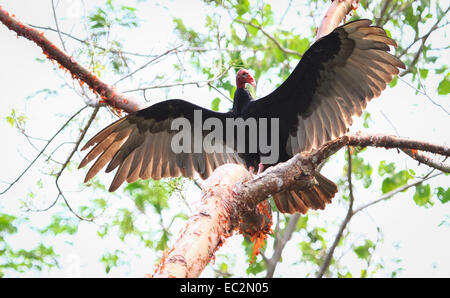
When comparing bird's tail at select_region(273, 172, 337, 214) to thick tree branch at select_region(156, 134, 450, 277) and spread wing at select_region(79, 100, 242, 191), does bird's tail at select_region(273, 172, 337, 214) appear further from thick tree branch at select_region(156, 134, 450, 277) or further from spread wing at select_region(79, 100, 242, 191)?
spread wing at select_region(79, 100, 242, 191)

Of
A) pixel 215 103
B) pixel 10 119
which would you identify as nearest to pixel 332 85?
pixel 215 103

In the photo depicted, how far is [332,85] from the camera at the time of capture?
348 cm

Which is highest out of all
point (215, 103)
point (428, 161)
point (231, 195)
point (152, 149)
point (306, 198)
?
point (215, 103)

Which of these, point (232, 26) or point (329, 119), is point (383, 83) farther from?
point (232, 26)

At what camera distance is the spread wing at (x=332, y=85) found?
3.25 metres

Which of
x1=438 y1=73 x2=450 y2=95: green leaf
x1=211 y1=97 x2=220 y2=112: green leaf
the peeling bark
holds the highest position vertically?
x1=211 y1=97 x2=220 y2=112: green leaf

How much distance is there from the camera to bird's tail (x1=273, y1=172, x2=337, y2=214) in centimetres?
347

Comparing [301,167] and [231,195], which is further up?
[301,167]

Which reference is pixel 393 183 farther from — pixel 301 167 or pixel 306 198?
Answer: pixel 301 167

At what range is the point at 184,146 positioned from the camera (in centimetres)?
402

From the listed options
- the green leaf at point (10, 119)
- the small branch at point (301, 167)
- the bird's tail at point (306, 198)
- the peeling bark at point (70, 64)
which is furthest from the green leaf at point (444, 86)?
the green leaf at point (10, 119)

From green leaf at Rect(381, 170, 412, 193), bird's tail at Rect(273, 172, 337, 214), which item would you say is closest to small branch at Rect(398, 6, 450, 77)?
green leaf at Rect(381, 170, 412, 193)

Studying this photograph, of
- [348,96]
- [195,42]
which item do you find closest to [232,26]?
[195,42]

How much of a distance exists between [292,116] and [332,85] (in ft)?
1.28
